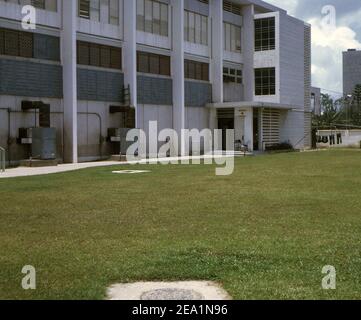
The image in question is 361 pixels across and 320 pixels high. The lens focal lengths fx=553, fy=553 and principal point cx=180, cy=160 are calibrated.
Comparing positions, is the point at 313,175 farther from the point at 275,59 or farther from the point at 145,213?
the point at 275,59

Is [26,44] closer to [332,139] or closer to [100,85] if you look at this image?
[100,85]

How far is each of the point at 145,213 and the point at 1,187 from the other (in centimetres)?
767

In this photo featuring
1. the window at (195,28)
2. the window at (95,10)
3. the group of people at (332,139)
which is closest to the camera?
the window at (95,10)

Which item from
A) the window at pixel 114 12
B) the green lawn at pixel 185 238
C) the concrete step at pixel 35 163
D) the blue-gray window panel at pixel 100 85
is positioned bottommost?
the green lawn at pixel 185 238

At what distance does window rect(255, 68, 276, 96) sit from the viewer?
47.8 m

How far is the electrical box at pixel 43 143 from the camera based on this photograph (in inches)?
1125

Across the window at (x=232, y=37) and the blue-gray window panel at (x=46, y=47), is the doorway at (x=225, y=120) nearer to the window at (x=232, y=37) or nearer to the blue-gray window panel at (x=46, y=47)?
the window at (x=232, y=37)

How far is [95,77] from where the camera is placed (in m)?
33.8

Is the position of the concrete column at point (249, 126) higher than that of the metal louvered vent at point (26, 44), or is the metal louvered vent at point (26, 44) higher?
the metal louvered vent at point (26, 44)

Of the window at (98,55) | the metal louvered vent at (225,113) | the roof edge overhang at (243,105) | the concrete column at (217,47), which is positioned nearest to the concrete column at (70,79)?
the window at (98,55)

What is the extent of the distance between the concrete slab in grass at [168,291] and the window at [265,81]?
43.0 meters

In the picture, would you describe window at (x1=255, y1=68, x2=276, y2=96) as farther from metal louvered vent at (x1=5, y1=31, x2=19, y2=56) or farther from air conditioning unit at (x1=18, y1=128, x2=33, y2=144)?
air conditioning unit at (x1=18, y1=128, x2=33, y2=144)

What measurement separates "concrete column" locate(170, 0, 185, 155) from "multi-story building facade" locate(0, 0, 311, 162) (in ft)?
0.24

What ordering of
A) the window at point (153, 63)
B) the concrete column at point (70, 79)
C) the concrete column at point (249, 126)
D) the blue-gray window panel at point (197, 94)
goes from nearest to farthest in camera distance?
1. the concrete column at point (70, 79)
2. the window at point (153, 63)
3. the blue-gray window panel at point (197, 94)
4. the concrete column at point (249, 126)
